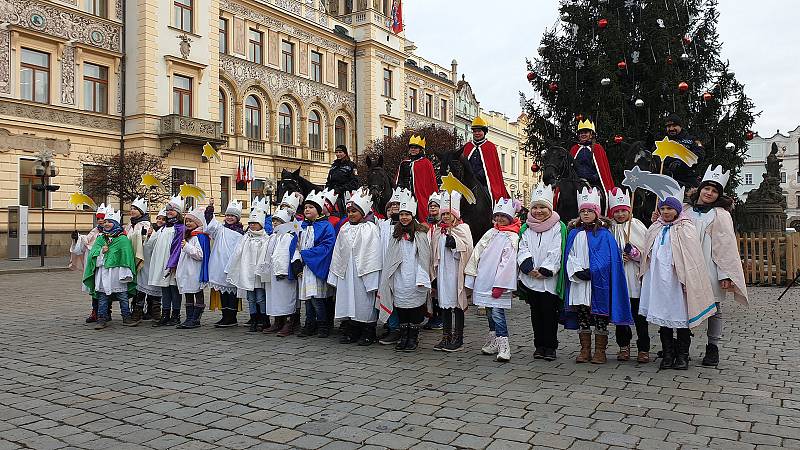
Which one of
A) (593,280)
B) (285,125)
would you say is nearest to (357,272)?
(593,280)

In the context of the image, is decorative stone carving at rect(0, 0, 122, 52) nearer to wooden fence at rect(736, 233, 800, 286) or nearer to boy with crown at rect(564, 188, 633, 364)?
boy with crown at rect(564, 188, 633, 364)

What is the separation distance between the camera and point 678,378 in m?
6.19

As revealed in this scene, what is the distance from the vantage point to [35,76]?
1073 inches

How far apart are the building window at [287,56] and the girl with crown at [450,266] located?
34.8 meters

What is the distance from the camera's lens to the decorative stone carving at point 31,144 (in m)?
26.0

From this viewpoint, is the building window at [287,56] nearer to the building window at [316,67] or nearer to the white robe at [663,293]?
the building window at [316,67]

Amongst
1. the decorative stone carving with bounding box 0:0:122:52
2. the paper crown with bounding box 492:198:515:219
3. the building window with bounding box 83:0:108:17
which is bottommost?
the paper crown with bounding box 492:198:515:219

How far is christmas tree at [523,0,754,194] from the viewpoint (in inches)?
619

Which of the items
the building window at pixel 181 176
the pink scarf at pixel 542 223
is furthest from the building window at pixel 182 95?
the pink scarf at pixel 542 223

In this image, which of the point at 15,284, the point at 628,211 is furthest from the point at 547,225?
the point at 15,284

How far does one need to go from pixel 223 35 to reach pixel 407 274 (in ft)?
106

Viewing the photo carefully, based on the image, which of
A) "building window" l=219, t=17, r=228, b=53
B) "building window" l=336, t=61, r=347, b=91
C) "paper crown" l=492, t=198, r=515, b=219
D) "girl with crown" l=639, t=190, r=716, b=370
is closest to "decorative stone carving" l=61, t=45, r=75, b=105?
"building window" l=219, t=17, r=228, b=53

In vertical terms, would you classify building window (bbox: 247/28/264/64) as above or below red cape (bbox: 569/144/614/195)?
above

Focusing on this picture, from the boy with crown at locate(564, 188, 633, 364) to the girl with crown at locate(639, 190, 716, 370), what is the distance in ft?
0.98
